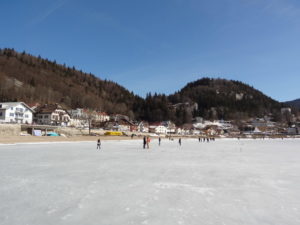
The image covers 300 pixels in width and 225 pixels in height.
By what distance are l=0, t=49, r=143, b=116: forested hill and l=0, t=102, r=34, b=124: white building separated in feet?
126

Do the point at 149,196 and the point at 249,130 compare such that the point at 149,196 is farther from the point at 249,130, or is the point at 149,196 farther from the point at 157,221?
the point at 249,130

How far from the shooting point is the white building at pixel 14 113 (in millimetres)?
56219

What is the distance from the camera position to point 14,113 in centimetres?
5778

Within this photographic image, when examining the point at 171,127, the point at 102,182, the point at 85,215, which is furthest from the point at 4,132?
the point at 171,127

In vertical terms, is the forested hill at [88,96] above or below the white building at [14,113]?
above

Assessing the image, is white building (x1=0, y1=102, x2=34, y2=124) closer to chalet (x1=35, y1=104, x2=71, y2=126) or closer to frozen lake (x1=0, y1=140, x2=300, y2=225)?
chalet (x1=35, y1=104, x2=71, y2=126)

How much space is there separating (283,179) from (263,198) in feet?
10.1

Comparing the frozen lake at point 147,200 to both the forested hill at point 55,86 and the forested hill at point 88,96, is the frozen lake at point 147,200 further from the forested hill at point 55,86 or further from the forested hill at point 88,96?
the forested hill at point 55,86

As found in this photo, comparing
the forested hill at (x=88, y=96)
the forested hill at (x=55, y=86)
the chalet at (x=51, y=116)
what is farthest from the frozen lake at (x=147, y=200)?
the forested hill at (x=55, y=86)

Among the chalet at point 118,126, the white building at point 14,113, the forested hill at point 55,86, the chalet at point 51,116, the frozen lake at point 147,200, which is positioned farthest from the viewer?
the forested hill at point 55,86

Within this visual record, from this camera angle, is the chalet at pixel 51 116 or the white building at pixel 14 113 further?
the chalet at pixel 51 116

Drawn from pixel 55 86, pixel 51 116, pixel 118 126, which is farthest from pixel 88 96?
pixel 51 116

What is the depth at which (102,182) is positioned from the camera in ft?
22.8

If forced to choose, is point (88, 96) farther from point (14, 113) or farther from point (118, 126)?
point (14, 113)
